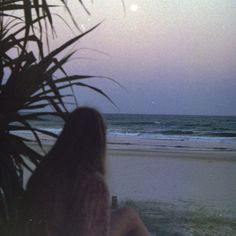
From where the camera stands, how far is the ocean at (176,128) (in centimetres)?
2036

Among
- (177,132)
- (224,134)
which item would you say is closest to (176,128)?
(177,132)

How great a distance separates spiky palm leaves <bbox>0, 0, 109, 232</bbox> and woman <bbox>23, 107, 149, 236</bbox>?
6 centimetres

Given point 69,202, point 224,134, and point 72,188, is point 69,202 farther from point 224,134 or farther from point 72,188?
point 224,134

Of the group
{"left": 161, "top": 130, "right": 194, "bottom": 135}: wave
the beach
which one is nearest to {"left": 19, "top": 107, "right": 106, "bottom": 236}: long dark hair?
the beach

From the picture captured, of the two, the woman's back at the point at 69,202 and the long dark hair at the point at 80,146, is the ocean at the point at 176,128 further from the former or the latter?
the woman's back at the point at 69,202

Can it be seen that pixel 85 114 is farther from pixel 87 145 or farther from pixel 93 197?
pixel 93 197

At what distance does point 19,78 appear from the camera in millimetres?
1667

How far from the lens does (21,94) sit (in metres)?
1.66

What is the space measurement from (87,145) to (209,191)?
20.2ft

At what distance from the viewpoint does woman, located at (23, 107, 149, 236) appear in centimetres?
170

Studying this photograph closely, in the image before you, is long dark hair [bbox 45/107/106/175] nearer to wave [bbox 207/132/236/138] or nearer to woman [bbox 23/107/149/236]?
woman [bbox 23/107/149/236]

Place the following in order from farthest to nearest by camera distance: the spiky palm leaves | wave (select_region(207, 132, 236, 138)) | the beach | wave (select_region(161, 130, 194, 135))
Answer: wave (select_region(161, 130, 194, 135))
wave (select_region(207, 132, 236, 138))
the beach
the spiky palm leaves

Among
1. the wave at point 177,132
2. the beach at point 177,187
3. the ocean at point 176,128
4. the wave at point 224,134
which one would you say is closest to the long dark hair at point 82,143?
the beach at point 177,187

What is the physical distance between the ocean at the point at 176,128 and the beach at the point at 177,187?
434 cm
